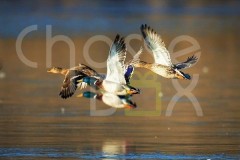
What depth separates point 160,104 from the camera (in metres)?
19.3

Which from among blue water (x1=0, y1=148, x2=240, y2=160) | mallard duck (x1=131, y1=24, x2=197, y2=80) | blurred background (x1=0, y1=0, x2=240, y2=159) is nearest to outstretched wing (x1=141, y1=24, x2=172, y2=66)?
mallard duck (x1=131, y1=24, x2=197, y2=80)

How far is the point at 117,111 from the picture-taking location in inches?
736

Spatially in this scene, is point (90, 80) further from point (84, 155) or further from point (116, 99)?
point (84, 155)

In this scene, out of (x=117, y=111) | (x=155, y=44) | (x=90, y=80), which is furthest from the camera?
(x=117, y=111)

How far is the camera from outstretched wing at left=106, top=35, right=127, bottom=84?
14344mm

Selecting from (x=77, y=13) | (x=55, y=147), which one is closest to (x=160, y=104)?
(x=55, y=147)

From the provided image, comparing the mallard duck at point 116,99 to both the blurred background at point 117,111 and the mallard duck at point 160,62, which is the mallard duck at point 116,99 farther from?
the mallard duck at point 160,62

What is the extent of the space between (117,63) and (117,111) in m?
4.21

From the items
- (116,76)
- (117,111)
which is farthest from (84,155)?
(117,111)

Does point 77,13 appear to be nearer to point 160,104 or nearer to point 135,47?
point 135,47

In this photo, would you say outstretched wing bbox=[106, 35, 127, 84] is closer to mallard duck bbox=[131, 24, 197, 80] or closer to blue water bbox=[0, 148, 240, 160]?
mallard duck bbox=[131, 24, 197, 80]

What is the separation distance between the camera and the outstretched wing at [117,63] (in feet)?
47.1

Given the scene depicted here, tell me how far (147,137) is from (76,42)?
63.0 ft

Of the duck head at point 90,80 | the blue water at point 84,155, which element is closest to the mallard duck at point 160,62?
the duck head at point 90,80
